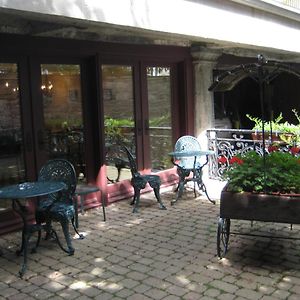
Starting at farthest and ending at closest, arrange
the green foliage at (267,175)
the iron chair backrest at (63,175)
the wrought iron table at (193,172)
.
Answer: the wrought iron table at (193,172) < the iron chair backrest at (63,175) < the green foliage at (267,175)

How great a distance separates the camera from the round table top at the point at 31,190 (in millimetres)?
4308

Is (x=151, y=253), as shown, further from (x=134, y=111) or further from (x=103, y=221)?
(x=134, y=111)

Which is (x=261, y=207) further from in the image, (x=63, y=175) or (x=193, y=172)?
(x=193, y=172)

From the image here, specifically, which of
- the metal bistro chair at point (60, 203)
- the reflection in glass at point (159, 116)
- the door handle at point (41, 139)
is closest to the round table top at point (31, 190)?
the metal bistro chair at point (60, 203)

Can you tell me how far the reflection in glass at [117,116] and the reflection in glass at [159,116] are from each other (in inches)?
18.7

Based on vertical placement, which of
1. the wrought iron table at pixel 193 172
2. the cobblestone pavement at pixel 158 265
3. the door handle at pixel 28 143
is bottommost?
the cobblestone pavement at pixel 158 265

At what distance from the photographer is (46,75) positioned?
6.16m

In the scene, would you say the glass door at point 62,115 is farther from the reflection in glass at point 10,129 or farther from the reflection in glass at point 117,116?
the reflection in glass at point 117,116

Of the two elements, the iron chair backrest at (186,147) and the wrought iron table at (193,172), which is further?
the iron chair backrest at (186,147)

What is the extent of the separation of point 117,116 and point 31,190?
115 inches

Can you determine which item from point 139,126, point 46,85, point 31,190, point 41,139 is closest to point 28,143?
point 41,139

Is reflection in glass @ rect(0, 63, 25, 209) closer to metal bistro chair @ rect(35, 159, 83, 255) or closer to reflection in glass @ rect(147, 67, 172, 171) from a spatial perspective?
metal bistro chair @ rect(35, 159, 83, 255)

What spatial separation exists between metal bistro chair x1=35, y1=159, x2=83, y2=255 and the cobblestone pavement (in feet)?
0.80

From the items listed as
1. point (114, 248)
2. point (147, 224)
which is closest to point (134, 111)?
point (147, 224)
